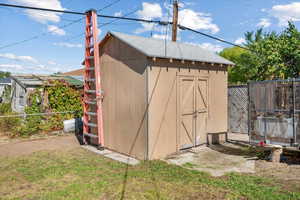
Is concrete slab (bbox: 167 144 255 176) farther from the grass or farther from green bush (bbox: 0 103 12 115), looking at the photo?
green bush (bbox: 0 103 12 115)

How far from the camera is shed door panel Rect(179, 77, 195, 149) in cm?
704

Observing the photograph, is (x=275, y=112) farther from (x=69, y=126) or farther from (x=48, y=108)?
(x=48, y=108)

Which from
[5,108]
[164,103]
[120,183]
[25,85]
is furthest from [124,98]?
[5,108]

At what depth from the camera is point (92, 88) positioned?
321 inches

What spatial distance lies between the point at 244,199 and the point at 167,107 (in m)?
3.22

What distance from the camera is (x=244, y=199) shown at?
3977mm

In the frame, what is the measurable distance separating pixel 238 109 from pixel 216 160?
4319mm

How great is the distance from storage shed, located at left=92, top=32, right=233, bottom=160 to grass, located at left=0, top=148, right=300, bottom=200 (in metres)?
0.87

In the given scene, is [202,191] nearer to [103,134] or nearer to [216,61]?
[103,134]

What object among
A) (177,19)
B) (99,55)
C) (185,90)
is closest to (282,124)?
(185,90)

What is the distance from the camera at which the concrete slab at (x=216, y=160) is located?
5.61 metres

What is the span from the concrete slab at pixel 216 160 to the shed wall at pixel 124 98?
3.82 feet

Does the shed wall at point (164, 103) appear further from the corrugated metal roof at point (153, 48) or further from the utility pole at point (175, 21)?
the utility pole at point (175, 21)

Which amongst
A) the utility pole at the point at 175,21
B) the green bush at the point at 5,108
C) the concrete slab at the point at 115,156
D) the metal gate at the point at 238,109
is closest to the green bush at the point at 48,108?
the green bush at the point at 5,108
